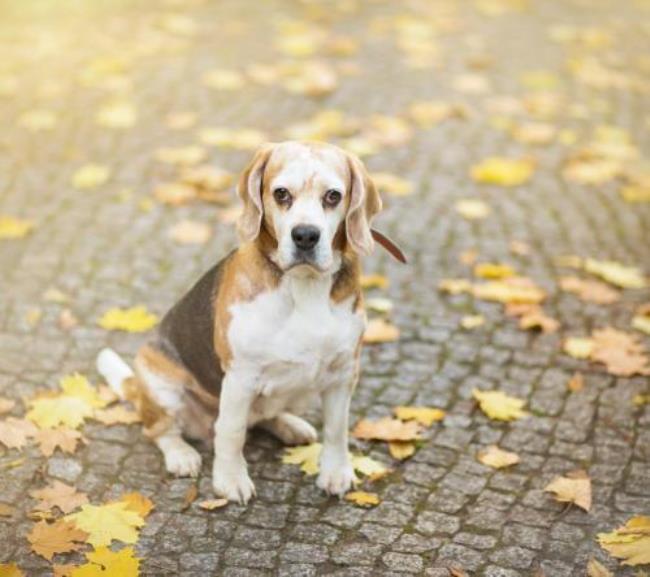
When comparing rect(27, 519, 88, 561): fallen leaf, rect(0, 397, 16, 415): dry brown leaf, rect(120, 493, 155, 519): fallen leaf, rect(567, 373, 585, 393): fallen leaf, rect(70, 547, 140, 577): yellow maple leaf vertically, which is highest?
rect(70, 547, 140, 577): yellow maple leaf

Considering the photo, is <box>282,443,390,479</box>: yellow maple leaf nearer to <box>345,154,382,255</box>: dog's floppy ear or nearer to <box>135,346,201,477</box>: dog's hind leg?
<box>135,346,201,477</box>: dog's hind leg

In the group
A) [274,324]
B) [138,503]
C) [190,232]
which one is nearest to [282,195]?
[274,324]

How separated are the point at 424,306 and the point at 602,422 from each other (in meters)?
1.40

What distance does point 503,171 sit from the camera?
7742 millimetres

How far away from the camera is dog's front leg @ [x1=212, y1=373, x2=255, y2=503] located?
4172mm

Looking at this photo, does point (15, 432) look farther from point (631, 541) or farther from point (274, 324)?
point (631, 541)

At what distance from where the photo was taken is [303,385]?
165 inches

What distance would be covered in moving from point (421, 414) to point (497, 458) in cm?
47

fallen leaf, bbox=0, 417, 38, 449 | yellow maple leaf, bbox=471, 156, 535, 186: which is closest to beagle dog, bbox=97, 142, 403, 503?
fallen leaf, bbox=0, 417, 38, 449

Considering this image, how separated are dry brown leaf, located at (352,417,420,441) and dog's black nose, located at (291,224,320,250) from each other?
1.36m

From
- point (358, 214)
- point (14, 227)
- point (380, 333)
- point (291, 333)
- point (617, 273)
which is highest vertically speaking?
point (358, 214)

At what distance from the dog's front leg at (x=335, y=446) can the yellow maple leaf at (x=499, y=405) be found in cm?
92

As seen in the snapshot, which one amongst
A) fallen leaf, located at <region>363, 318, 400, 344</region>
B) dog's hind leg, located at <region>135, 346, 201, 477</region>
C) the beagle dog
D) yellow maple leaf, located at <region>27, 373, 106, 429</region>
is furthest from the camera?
fallen leaf, located at <region>363, 318, 400, 344</region>

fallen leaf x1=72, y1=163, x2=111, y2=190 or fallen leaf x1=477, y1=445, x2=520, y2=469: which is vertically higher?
fallen leaf x1=477, y1=445, x2=520, y2=469
